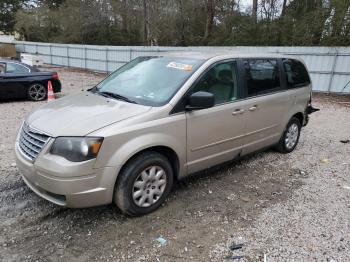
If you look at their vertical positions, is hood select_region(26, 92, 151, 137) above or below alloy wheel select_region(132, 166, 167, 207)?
above

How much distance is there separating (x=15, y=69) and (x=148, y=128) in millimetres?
7900

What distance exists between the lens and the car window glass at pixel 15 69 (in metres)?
9.29

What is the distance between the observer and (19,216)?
3395 millimetres

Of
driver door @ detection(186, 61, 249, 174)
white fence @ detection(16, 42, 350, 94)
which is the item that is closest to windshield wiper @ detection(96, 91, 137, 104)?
driver door @ detection(186, 61, 249, 174)

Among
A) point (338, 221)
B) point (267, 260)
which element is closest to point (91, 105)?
point (267, 260)

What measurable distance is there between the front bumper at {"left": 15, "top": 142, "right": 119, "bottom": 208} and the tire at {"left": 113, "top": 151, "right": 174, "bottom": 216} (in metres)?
0.13

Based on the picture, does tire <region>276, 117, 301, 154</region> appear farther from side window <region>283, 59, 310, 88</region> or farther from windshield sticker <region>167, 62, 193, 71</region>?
windshield sticker <region>167, 62, 193, 71</region>

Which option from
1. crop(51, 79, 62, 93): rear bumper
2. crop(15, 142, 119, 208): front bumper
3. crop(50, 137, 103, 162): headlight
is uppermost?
crop(50, 137, 103, 162): headlight

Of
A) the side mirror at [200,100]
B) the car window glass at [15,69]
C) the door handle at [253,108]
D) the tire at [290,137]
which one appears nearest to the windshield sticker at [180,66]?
→ the side mirror at [200,100]

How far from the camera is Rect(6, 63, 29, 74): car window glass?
929cm

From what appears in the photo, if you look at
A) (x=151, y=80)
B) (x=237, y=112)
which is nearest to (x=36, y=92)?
(x=151, y=80)

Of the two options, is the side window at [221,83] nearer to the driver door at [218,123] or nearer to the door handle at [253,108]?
the driver door at [218,123]

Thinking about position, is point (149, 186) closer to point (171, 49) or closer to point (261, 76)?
point (261, 76)

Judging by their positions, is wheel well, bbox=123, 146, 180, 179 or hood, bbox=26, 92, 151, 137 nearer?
hood, bbox=26, 92, 151, 137
